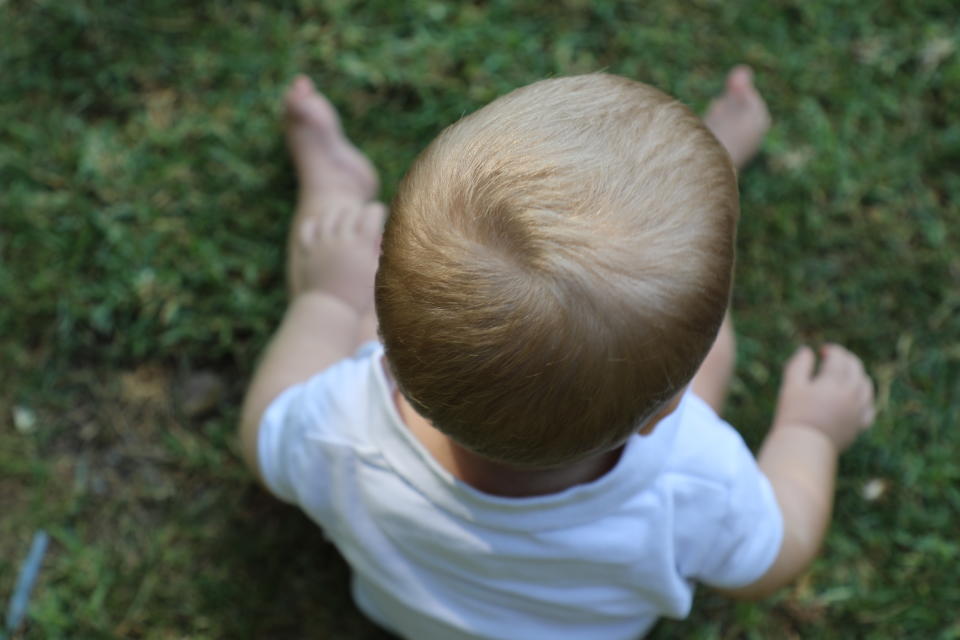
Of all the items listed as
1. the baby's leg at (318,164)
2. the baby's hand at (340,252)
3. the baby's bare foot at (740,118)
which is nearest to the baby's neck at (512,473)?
the baby's hand at (340,252)

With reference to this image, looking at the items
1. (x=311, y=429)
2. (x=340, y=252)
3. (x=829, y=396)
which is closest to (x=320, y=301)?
(x=340, y=252)

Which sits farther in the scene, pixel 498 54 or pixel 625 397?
pixel 498 54

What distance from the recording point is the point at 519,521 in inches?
51.9

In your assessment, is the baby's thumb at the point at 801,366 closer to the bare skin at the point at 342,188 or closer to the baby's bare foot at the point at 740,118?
the bare skin at the point at 342,188

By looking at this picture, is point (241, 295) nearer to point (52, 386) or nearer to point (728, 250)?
point (52, 386)

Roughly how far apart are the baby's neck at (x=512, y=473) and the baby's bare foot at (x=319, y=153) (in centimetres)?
107

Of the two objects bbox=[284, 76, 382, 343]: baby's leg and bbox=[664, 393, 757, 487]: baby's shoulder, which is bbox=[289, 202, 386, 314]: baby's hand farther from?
bbox=[664, 393, 757, 487]: baby's shoulder

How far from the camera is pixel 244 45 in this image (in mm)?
Answer: 2434

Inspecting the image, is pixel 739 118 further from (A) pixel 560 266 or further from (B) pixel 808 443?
(A) pixel 560 266

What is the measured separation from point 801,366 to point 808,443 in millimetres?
222

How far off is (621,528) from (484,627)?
1.09ft

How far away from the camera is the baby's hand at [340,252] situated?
2.04 meters

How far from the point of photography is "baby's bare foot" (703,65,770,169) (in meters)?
2.28

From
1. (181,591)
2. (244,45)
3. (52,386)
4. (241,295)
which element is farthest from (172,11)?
(181,591)
